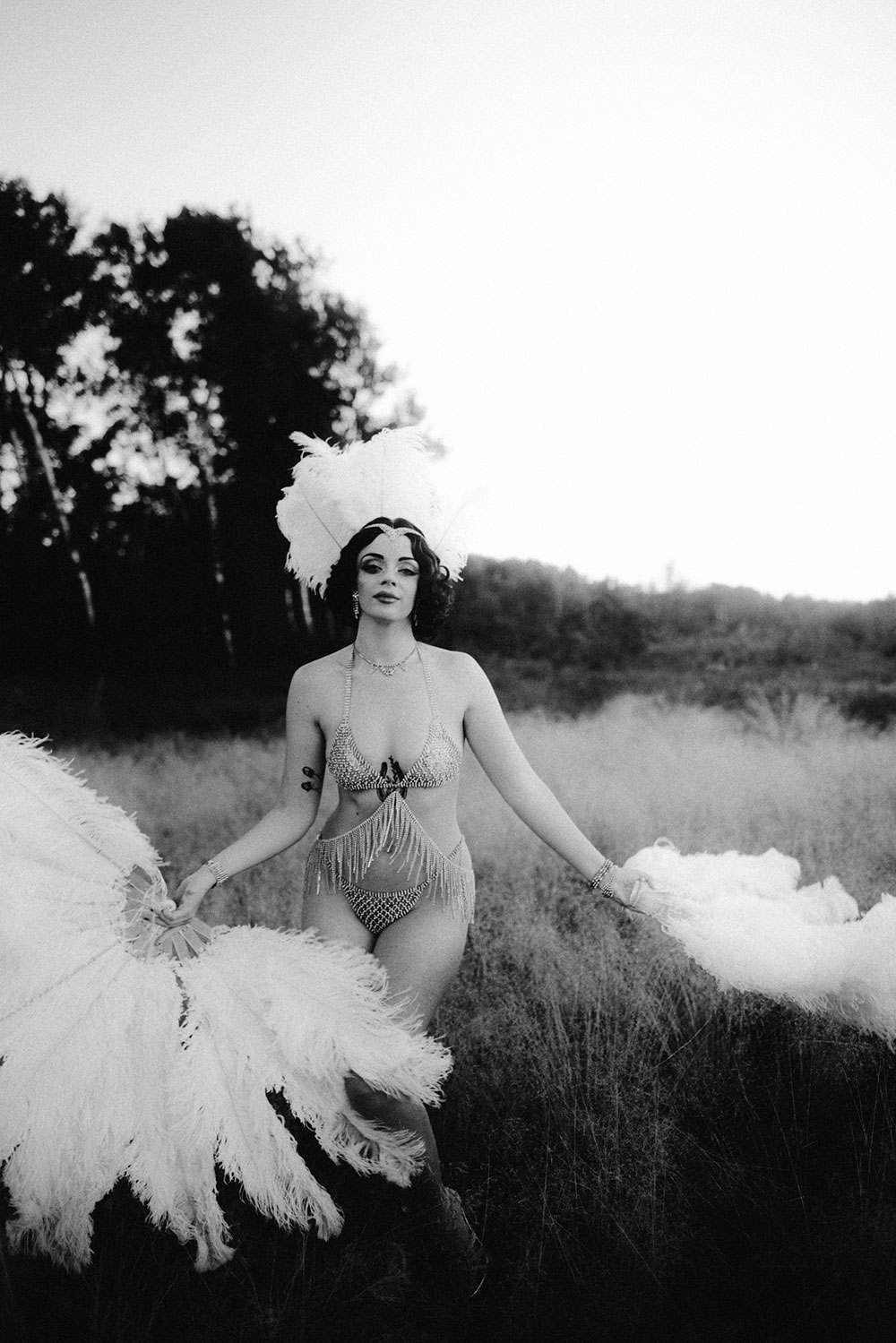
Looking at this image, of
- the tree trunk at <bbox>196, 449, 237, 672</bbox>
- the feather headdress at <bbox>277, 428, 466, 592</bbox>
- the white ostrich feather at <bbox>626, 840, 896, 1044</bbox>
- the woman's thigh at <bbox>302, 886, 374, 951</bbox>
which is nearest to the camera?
the white ostrich feather at <bbox>626, 840, 896, 1044</bbox>

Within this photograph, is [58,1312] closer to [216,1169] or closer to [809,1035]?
[216,1169]

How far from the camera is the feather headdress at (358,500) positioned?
7.72 feet

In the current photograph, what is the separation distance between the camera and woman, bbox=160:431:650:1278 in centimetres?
213

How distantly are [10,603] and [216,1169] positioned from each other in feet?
15.6

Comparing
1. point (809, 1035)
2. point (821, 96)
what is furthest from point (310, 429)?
point (809, 1035)

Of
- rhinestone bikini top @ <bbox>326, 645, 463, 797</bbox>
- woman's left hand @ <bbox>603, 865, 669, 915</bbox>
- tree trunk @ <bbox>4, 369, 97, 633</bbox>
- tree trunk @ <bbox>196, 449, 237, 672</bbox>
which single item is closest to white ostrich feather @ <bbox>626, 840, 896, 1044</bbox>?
woman's left hand @ <bbox>603, 865, 669, 915</bbox>

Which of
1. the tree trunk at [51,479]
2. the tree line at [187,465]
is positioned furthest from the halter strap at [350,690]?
the tree trunk at [51,479]

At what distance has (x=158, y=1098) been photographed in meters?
1.69

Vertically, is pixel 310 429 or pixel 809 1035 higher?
pixel 310 429

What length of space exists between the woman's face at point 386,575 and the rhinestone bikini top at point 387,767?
373 millimetres

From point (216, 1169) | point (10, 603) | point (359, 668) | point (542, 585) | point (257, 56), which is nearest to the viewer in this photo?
point (216, 1169)

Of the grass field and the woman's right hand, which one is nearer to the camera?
the grass field

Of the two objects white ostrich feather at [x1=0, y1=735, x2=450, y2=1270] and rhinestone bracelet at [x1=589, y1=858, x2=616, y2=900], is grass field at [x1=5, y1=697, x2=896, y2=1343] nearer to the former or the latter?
white ostrich feather at [x1=0, y1=735, x2=450, y2=1270]

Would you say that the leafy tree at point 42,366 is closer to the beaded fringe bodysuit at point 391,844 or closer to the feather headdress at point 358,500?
the feather headdress at point 358,500
